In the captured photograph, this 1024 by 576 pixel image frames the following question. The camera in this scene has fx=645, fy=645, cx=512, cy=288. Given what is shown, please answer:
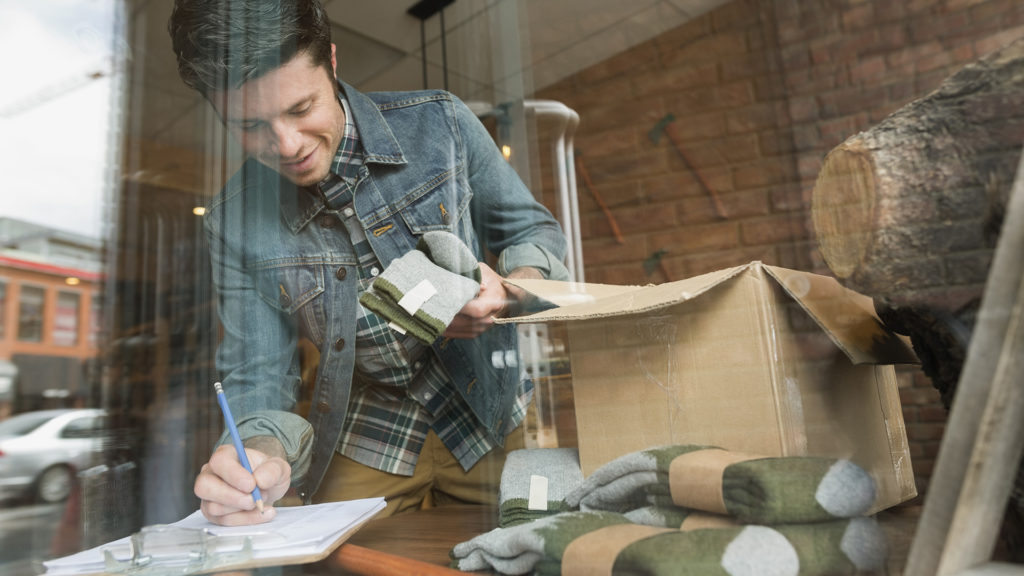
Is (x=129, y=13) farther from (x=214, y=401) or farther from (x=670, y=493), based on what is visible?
(x=670, y=493)

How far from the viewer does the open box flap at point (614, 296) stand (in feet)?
1.70

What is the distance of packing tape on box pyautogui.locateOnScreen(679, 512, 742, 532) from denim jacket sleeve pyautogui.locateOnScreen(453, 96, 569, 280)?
43 cm

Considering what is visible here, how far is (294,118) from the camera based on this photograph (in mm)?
799

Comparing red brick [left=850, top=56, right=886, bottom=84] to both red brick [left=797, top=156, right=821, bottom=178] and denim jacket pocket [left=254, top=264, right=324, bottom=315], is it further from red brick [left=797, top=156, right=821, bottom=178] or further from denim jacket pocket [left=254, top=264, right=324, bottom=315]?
denim jacket pocket [left=254, top=264, right=324, bottom=315]

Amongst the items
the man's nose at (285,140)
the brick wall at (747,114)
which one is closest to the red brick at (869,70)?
the brick wall at (747,114)

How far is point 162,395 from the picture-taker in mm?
1205

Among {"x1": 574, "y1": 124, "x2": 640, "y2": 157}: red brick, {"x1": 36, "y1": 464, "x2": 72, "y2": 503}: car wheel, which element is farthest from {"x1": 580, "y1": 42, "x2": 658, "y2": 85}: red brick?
{"x1": 36, "y1": 464, "x2": 72, "y2": 503}: car wheel

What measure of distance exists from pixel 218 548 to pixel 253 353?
318 mm

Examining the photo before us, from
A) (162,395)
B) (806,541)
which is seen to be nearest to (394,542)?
(806,541)

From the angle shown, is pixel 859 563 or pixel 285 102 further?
Answer: pixel 285 102

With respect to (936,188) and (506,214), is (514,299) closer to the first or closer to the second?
(506,214)

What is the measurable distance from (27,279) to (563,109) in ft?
2.93

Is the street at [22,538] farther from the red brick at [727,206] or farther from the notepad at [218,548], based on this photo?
the red brick at [727,206]

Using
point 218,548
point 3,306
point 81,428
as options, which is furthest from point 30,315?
point 218,548
